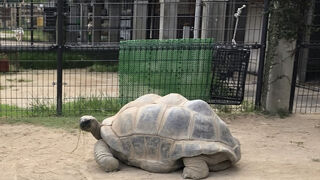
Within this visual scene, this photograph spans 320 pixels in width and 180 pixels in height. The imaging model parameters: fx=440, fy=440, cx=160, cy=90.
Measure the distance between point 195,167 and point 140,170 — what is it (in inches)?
24.6

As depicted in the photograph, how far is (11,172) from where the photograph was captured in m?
4.48

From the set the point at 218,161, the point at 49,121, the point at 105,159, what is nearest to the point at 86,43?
the point at 49,121

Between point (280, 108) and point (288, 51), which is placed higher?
point (288, 51)

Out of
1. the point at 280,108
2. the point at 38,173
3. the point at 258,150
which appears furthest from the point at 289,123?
the point at 38,173

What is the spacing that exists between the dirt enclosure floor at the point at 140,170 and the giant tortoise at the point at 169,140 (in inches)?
5.4

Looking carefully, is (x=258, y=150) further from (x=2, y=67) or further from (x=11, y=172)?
(x=2, y=67)

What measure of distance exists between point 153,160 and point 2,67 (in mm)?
9954

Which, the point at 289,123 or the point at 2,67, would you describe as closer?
A: the point at 289,123

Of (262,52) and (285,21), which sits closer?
(285,21)

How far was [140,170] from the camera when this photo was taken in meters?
4.56

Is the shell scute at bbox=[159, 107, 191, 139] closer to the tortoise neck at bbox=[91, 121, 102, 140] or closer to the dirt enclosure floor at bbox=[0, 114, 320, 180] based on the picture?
the dirt enclosure floor at bbox=[0, 114, 320, 180]

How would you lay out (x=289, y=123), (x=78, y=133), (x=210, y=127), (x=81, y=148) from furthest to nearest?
(x=289, y=123) < (x=78, y=133) < (x=81, y=148) < (x=210, y=127)

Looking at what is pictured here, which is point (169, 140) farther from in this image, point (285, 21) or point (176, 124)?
point (285, 21)

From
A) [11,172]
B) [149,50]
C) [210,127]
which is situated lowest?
[11,172]
